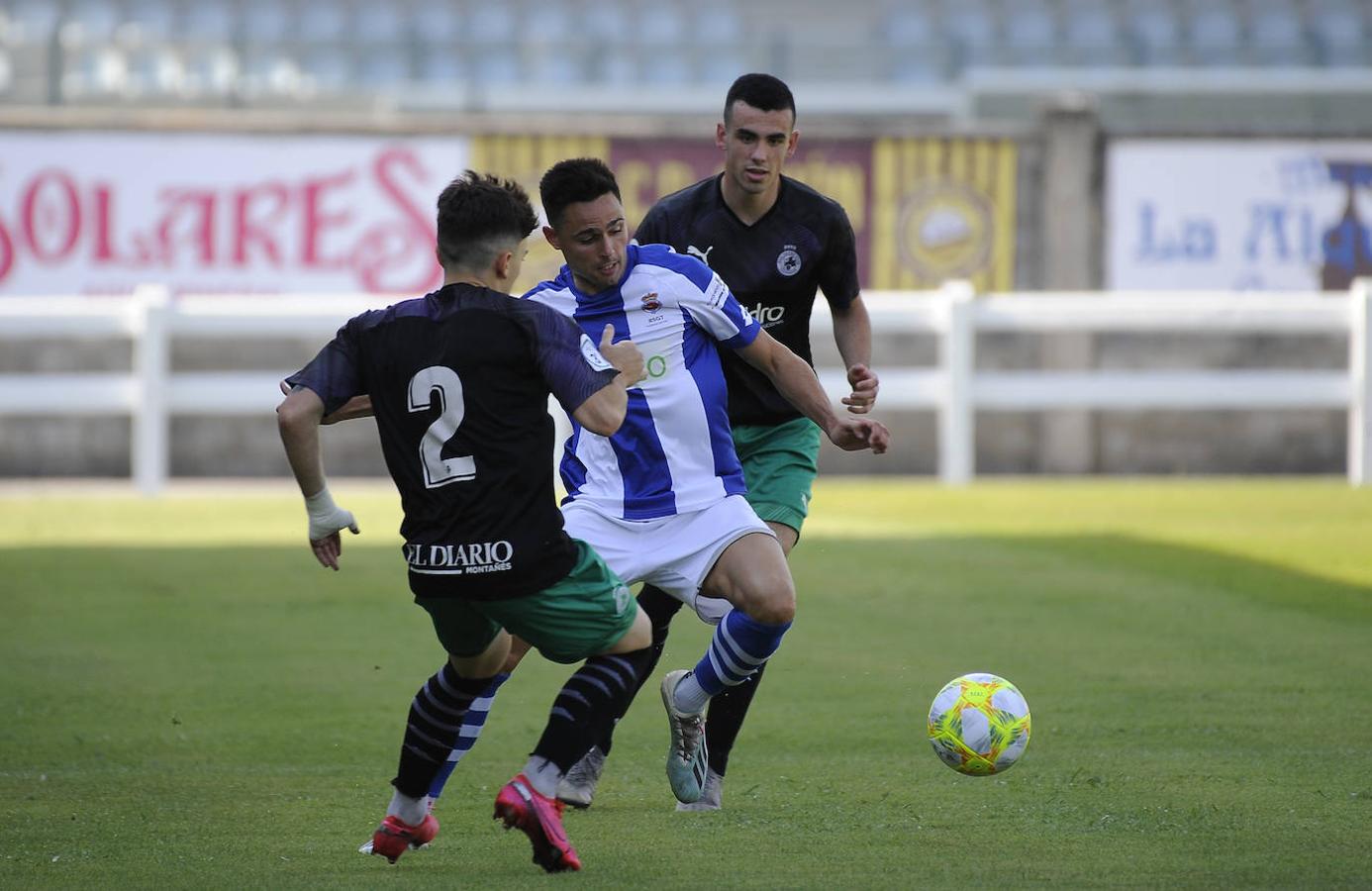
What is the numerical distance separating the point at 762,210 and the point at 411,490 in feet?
7.30

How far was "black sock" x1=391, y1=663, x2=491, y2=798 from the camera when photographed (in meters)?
5.15

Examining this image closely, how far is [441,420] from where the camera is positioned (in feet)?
16.1

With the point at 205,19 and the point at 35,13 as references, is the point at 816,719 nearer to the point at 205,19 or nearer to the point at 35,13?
the point at 205,19

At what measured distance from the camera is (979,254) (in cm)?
2080

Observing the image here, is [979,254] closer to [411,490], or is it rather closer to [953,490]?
[953,490]

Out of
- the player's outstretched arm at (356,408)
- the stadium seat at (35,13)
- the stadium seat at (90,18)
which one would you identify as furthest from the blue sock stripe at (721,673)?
the stadium seat at (35,13)

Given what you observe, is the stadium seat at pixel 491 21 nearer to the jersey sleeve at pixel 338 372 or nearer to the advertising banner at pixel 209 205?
the advertising banner at pixel 209 205

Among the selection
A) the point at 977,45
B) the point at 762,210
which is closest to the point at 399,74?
the point at 977,45

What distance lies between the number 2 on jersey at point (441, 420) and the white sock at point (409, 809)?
86 centimetres

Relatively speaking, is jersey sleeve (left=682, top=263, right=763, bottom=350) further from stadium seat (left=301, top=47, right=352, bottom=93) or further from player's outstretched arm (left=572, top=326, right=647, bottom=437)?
stadium seat (left=301, top=47, right=352, bottom=93)

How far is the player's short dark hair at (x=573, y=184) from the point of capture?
5.57 metres

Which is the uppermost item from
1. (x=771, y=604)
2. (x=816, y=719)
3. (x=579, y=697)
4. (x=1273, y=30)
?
(x=1273, y=30)

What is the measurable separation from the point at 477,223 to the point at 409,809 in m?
1.53

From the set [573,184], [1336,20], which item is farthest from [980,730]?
[1336,20]
